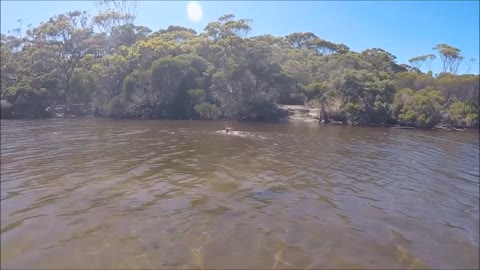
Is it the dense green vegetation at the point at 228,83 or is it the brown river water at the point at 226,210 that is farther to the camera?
the dense green vegetation at the point at 228,83

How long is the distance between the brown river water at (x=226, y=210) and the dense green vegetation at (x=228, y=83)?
99.8ft

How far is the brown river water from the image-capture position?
336 inches

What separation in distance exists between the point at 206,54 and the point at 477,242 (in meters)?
57.1

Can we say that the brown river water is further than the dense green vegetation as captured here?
No

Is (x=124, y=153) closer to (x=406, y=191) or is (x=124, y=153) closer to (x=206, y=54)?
(x=406, y=191)

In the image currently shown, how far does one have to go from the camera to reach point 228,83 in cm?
5447

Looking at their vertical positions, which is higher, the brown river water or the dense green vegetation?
the dense green vegetation

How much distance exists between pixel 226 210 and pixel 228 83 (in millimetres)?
43951

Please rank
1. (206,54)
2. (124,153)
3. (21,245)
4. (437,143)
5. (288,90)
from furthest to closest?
1. (206,54)
2. (288,90)
3. (437,143)
4. (124,153)
5. (21,245)

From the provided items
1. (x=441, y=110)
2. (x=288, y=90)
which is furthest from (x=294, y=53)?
(x=441, y=110)

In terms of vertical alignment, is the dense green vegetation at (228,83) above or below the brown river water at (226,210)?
above

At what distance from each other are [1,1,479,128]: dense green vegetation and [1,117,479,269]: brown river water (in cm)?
3042

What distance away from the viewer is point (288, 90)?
58062 mm

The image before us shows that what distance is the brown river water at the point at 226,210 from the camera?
853 cm
